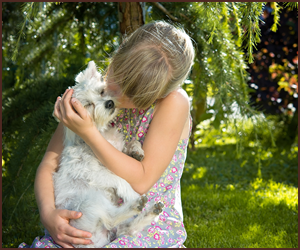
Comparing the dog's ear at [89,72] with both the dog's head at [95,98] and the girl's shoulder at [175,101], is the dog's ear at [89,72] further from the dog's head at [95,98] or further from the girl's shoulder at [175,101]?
the girl's shoulder at [175,101]

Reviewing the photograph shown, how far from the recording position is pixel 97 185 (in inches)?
82.7

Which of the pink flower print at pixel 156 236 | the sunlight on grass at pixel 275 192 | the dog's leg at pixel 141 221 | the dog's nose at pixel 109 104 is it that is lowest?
the sunlight on grass at pixel 275 192

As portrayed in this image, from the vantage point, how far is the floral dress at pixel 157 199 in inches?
76.5

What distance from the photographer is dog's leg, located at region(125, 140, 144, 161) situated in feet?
6.72

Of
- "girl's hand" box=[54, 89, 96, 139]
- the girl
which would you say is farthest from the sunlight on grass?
"girl's hand" box=[54, 89, 96, 139]

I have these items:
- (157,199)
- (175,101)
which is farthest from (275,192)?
(175,101)

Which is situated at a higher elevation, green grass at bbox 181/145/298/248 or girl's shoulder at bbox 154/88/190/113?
girl's shoulder at bbox 154/88/190/113

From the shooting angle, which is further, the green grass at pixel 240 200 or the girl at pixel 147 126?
the green grass at pixel 240 200

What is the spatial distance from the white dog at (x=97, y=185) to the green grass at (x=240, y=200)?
1.24m

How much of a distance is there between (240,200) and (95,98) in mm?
2488

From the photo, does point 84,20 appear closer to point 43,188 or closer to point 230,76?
point 230,76

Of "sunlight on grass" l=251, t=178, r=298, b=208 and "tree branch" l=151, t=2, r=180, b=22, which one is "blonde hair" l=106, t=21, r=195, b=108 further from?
"sunlight on grass" l=251, t=178, r=298, b=208

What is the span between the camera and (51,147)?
7.60 ft

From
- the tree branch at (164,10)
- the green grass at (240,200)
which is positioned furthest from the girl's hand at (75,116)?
the green grass at (240,200)
